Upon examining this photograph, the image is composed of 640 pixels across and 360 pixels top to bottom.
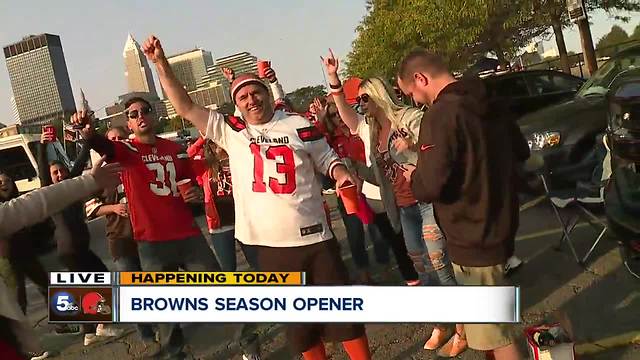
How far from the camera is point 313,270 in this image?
291 cm

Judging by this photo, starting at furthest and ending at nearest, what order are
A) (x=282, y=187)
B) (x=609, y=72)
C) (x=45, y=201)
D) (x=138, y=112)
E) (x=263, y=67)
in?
1. (x=609, y=72)
2. (x=263, y=67)
3. (x=138, y=112)
4. (x=282, y=187)
5. (x=45, y=201)

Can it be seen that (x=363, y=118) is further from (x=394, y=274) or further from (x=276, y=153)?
(x=394, y=274)

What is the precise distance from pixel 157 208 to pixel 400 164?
1.68m

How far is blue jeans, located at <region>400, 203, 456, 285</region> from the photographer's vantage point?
348 centimetres

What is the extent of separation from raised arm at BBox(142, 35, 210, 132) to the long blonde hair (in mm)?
1196

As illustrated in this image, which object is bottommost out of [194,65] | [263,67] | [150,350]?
[150,350]

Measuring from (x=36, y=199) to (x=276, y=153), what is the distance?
1205mm

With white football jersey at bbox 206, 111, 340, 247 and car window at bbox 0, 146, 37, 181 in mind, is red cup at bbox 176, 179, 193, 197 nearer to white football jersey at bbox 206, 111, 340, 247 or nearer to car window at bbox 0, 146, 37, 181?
white football jersey at bbox 206, 111, 340, 247

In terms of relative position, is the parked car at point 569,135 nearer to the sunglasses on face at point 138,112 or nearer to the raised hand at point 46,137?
the sunglasses on face at point 138,112

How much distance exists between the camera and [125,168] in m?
3.65

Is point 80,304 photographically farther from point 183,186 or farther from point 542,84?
point 542,84

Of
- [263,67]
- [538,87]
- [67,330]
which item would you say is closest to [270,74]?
[263,67]

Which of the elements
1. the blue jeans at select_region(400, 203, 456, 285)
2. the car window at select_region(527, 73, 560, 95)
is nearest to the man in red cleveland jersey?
the blue jeans at select_region(400, 203, 456, 285)

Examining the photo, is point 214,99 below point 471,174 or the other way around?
the other way around
